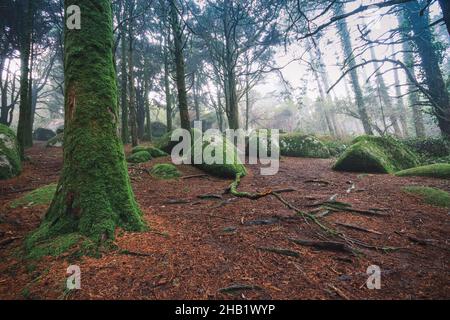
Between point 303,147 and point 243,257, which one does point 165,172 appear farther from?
point 303,147

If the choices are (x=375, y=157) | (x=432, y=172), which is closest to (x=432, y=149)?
(x=375, y=157)

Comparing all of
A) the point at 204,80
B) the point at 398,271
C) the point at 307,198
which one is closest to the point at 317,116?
the point at 204,80

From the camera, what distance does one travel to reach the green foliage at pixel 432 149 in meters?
A: 9.23

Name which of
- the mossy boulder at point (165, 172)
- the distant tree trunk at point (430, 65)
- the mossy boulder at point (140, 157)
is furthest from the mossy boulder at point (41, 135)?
the distant tree trunk at point (430, 65)

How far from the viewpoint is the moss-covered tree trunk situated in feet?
9.73

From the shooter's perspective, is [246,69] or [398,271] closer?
[398,271]

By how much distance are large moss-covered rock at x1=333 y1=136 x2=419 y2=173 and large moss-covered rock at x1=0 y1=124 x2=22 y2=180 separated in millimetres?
9838

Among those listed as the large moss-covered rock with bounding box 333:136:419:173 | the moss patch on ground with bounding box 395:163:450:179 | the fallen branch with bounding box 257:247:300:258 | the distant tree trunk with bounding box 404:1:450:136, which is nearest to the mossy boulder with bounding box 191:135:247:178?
the large moss-covered rock with bounding box 333:136:419:173

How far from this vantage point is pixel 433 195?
4652 millimetres

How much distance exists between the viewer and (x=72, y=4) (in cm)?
341

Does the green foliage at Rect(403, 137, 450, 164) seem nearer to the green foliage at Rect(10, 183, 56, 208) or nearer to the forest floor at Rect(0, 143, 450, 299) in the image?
the forest floor at Rect(0, 143, 450, 299)
